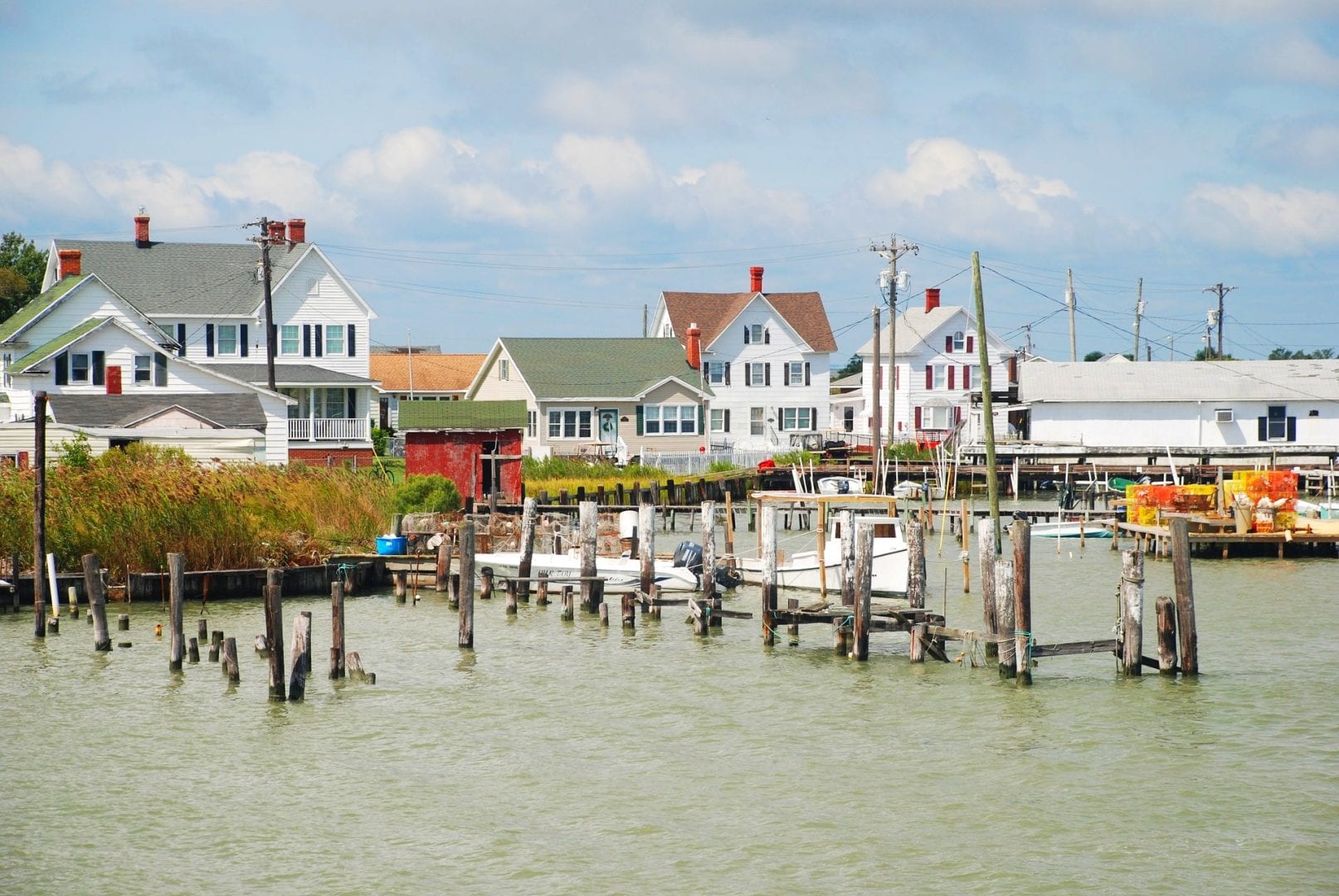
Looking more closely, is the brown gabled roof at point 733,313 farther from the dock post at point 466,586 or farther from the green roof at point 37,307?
the dock post at point 466,586

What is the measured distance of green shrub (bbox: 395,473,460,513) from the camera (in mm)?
37719

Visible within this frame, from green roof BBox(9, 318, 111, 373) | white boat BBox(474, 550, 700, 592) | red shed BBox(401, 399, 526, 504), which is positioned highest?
green roof BBox(9, 318, 111, 373)

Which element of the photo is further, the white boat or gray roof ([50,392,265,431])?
gray roof ([50,392,265,431])

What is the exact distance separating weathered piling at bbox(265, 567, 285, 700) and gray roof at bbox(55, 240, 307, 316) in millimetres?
47312

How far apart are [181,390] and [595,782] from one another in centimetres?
4112

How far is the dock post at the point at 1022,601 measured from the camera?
20797 millimetres

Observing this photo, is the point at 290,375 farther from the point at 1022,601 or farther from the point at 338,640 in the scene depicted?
the point at 1022,601

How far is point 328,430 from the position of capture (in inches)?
2315

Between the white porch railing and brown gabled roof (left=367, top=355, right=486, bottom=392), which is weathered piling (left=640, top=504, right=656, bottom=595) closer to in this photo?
the white porch railing

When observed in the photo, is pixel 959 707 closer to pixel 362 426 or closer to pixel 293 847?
pixel 293 847

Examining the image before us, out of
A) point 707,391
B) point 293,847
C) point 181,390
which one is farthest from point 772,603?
point 707,391

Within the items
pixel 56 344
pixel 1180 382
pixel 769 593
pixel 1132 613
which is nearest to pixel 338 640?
pixel 769 593

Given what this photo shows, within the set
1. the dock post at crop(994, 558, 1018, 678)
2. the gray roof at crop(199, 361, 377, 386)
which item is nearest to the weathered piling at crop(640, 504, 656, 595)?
the dock post at crop(994, 558, 1018, 678)

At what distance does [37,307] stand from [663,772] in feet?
171
